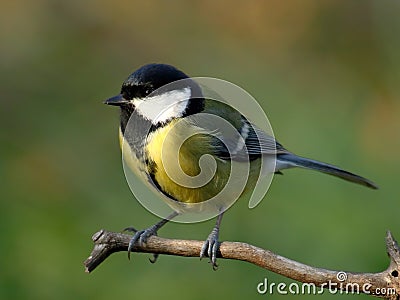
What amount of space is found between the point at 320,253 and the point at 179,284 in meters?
0.53

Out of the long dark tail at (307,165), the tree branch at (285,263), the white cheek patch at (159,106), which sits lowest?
the tree branch at (285,263)

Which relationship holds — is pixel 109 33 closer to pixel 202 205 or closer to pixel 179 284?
pixel 179 284

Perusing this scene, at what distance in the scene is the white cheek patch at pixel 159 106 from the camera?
2090 millimetres

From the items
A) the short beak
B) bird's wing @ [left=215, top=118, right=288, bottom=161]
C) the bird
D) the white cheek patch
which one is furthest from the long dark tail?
the short beak

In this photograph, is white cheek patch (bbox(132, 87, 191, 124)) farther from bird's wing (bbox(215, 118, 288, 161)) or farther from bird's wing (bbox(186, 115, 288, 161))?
bird's wing (bbox(215, 118, 288, 161))

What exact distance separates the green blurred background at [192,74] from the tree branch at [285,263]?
0.72m

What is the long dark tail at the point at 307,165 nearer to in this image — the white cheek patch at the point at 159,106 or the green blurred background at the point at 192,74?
the green blurred background at the point at 192,74

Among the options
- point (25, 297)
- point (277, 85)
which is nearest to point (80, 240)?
point (25, 297)

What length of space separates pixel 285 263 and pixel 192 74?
2.62 metres

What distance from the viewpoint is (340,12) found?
184 inches

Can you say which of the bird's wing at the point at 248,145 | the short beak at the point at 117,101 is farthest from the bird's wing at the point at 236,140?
the short beak at the point at 117,101

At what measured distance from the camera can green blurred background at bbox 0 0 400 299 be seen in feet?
8.74

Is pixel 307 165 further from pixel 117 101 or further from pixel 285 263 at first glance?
pixel 285 263

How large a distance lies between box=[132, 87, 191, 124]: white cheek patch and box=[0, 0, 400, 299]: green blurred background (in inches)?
29.9
